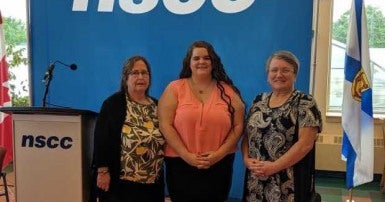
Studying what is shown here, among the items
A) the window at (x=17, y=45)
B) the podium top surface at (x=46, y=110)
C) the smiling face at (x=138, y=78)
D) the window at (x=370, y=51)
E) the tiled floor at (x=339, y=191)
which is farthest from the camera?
the window at (x=17, y=45)

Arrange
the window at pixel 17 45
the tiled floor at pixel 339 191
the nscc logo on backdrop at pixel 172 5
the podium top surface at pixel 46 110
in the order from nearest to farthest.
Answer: the podium top surface at pixel 46 110 < the nscc logo on backdrop at pixel 172 5 < the tiled floor at pixel 339 191 < the window at pixel 17 45

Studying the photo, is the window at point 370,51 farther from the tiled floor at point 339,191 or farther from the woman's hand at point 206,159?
the woman's hand at point 206,159

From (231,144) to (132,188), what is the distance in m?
0.58

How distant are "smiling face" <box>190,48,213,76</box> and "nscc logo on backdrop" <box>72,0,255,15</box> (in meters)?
1.11

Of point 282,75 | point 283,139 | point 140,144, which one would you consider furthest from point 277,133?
point 140,144

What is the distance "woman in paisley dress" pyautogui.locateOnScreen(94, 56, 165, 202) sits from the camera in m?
2.10

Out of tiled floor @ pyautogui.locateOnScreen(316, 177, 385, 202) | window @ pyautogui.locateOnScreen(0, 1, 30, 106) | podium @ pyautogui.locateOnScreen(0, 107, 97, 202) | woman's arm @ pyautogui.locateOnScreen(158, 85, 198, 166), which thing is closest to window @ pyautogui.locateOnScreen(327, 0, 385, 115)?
tiled floor @ pyautogui.locateOnScreen(316, 177, 385, 202)

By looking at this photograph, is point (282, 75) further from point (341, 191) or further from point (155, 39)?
point (341, 191)

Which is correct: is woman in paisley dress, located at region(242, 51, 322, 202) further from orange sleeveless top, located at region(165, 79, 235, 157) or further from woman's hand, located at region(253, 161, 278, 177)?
orange sleeveless top, located at region(165, 79, 235, 157)

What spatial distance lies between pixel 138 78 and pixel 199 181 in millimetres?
622

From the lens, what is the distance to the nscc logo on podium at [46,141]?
93.7 inches

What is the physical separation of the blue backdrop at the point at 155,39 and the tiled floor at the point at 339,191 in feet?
4.09

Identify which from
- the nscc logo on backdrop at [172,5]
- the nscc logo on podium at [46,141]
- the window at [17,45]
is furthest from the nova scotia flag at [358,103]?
the window at [17,45]

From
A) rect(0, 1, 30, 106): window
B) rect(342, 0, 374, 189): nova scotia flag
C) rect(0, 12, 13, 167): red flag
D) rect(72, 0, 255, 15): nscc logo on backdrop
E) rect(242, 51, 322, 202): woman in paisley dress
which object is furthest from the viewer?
rect(0, 1, 30, 106): window
